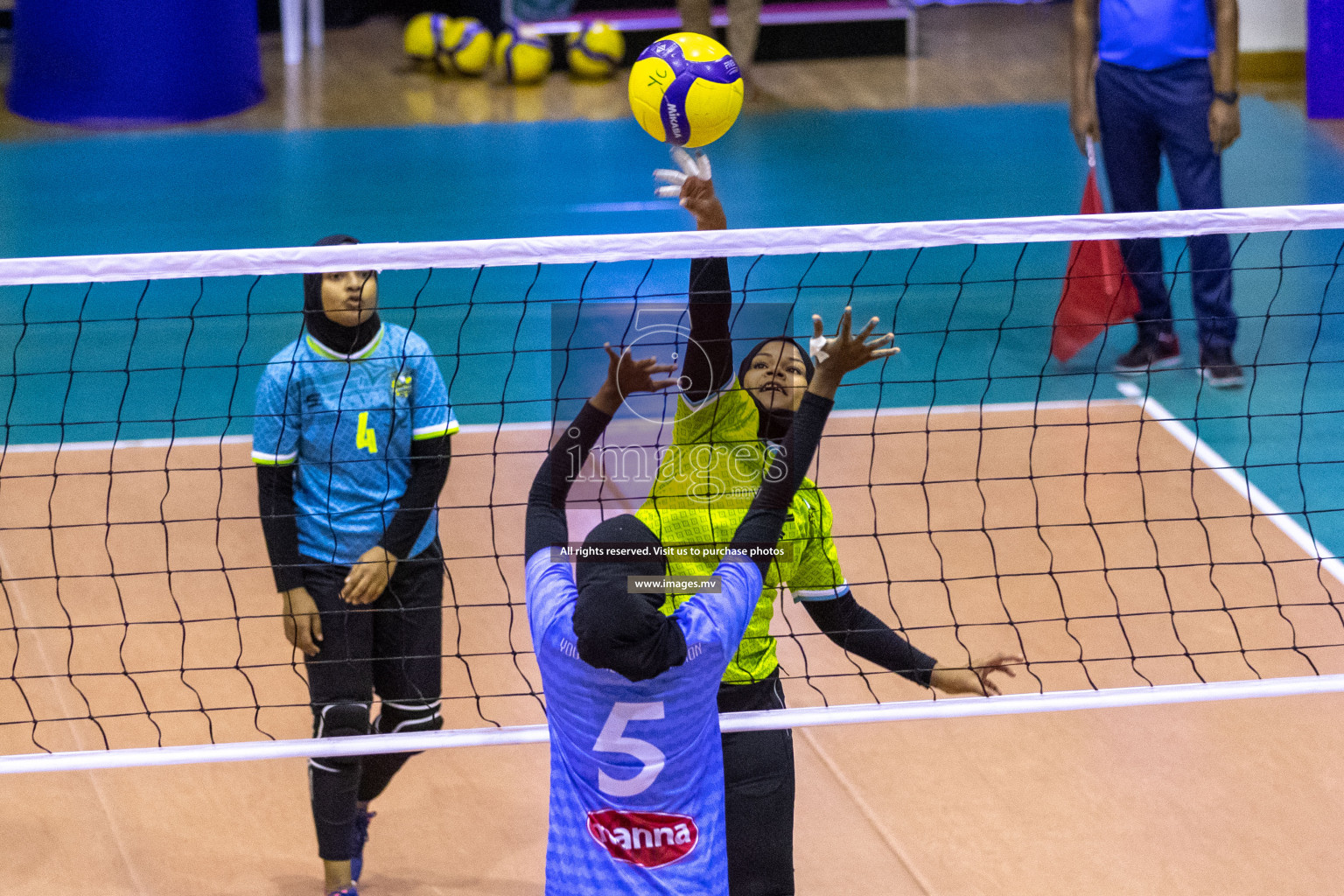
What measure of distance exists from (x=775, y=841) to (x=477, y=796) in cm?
126

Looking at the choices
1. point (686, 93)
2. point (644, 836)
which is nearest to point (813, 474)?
point (686, 93)

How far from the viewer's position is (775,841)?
286 centimetres

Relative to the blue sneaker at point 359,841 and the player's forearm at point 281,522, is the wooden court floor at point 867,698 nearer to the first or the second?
the blue sneaker at point 359,841

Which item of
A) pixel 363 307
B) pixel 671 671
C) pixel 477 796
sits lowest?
pixel 477 796

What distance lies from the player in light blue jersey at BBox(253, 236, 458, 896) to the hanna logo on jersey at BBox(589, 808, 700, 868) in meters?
1.04

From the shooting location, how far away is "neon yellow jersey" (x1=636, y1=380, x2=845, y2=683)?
299cm

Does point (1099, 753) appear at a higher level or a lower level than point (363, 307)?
lower

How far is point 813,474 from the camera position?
5.30 meters

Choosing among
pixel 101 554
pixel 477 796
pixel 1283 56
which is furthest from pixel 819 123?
pixel 477 796

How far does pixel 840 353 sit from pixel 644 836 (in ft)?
3.21

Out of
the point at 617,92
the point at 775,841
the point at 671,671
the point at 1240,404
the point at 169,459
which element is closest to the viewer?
the point at 671,671

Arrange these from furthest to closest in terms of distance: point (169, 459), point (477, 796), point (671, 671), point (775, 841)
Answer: point (169, 459), point (477, 796), point (775, 841), point (671, 671)

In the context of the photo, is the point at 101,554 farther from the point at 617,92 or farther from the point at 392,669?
the point at 617,92

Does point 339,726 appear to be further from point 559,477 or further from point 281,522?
point 559,477
